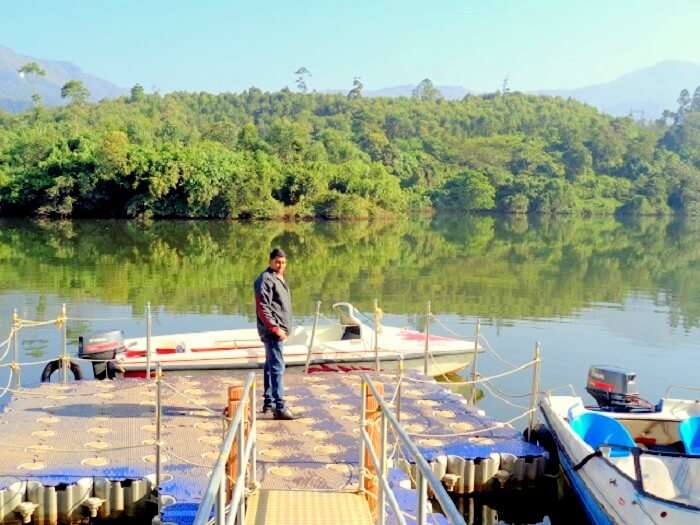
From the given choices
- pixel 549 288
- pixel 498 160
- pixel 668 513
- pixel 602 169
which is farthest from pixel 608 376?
pixel 602 169

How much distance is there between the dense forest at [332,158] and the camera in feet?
173

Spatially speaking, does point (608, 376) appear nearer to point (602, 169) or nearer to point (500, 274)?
point (500, 274)

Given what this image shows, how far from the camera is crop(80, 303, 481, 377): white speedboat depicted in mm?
10648

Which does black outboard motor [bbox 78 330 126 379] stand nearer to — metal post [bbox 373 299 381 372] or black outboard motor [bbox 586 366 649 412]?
metal post [bbox 373 299 381 372]

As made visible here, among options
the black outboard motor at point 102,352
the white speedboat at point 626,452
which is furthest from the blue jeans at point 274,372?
the black outboard motor at point 102,352

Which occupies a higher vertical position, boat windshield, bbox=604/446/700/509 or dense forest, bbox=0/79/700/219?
dense forest, bbox=0/79/700/219

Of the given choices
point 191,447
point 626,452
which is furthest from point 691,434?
point 191,447

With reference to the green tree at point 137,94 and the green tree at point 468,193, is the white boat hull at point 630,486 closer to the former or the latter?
the green tree at point 468,193

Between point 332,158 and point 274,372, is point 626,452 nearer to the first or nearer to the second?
point 274,372

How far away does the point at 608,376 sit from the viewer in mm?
8945

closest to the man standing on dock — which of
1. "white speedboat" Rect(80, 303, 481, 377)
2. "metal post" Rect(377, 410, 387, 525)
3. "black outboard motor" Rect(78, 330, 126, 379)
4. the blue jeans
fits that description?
the blue jeans

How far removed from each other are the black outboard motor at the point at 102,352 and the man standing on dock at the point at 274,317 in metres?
3.64

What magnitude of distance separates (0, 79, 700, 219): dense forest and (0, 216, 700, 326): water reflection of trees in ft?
17.7

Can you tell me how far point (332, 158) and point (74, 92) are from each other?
42.3 metres
